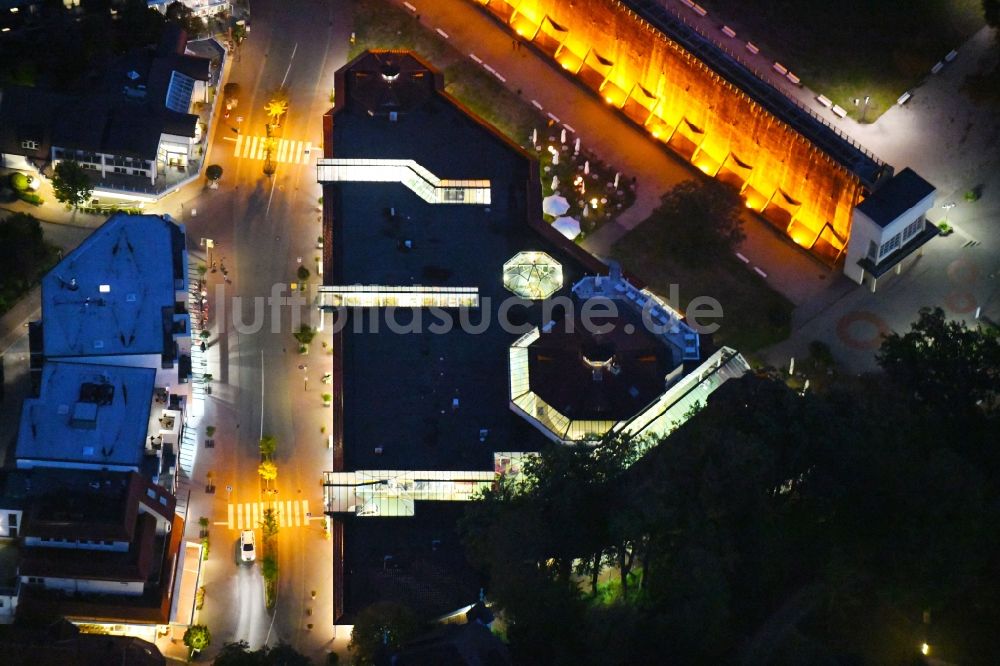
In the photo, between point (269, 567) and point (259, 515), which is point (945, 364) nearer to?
point (269, 567)

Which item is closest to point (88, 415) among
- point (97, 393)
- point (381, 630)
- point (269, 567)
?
point (97, 393)

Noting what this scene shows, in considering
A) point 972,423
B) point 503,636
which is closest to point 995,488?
point 972,423

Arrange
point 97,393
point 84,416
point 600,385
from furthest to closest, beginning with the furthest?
point 600,385 → point 97,393 → point 84,416

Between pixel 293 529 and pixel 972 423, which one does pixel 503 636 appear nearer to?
pixel 293 529

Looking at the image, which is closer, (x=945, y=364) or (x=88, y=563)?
(x=88, y=563)

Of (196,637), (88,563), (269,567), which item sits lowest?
(196,637)

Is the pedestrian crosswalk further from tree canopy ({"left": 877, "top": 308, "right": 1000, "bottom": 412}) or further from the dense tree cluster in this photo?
tree canopy ({"left": 877, "top": 308, "right": 1000, "bottom": 412})

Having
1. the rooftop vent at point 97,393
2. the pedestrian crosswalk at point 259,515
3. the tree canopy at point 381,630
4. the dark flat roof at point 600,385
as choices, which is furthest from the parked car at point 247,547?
the dark flat roof at point 600,385
